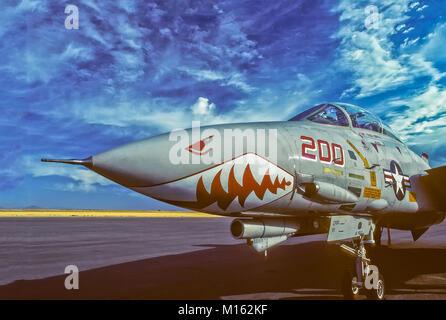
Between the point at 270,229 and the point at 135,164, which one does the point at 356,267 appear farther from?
the point at 135,164

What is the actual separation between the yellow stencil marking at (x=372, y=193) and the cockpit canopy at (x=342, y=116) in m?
1.22

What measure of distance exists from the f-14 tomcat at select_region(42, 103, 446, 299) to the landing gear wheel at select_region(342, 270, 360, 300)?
0.01 meters

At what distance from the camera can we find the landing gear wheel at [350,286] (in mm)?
5121

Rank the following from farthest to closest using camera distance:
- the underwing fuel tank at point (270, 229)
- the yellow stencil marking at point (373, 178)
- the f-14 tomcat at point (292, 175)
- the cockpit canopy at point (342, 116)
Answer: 1. the cockpit canopy at point (342, 116)
2. the yellow stencil marking at point (373, 178)
3. the underwing fuel tank at point (270, 229)
4. the f-14 tomcat at point (292, 175)

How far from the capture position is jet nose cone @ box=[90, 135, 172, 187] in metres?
3.36

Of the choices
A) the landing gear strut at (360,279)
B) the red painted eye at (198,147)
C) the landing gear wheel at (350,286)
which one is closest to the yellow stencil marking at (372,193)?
the landing gear strut at (360,279)

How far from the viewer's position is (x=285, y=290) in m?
6.13

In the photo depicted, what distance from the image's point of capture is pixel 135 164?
11.0ft

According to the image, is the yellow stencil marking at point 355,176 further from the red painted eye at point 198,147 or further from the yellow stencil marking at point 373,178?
the red painted eye at point 198,147

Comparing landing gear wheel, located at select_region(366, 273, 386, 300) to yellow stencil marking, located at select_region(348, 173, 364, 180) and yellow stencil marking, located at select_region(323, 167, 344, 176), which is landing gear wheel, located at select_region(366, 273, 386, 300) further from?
yellow stencil marking, located at select_region(323, 167, 344, 176)

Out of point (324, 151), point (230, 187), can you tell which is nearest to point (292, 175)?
point (324, 151)

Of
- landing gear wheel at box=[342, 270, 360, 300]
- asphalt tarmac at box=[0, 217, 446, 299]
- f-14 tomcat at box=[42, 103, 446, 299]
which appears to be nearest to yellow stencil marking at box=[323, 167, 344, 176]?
f-14 tomcat at box=[42, 103, 446, 299]
